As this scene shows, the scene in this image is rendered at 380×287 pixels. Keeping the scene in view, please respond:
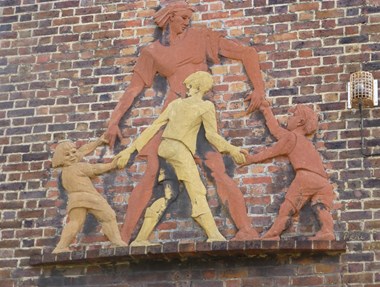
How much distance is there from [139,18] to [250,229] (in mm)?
2164

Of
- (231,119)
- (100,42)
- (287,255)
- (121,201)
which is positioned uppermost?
(100,42)

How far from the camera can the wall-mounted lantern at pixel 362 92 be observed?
7336mm

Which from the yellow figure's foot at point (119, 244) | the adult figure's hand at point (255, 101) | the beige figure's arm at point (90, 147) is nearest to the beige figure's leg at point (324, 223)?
the adult figure's hand at point (255, 101)

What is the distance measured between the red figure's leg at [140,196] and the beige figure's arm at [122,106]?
333 millimetres

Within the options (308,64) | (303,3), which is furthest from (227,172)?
(303,3)

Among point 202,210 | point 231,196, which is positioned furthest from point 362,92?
point 202,210

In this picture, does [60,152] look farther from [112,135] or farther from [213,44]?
[213,44]

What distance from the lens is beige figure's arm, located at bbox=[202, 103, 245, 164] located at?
747 cm

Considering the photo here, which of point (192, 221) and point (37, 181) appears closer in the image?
point (192, 221)

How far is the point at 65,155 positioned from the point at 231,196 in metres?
1.40

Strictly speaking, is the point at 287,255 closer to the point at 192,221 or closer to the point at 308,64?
the point at 192,221

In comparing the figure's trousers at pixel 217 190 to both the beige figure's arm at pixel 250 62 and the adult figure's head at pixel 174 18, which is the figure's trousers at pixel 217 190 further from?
the adult figure's head at pixel 174 18

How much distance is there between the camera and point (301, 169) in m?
7.30

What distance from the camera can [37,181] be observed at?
7.84m
